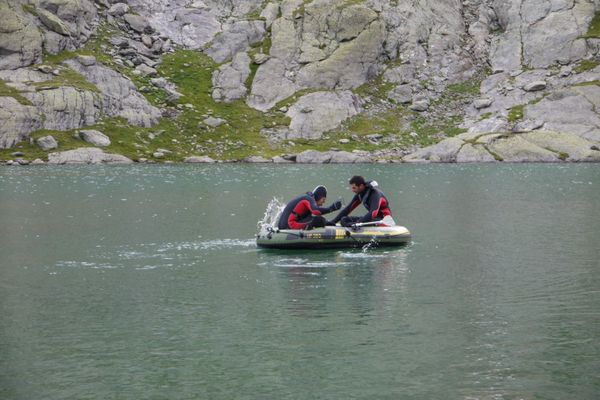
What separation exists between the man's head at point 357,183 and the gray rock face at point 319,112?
106805 mm

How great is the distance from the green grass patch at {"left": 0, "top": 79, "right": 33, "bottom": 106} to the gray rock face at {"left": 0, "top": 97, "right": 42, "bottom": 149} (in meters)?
1.12

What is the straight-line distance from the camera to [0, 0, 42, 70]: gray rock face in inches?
5423

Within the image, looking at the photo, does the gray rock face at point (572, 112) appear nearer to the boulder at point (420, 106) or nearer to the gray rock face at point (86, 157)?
the boulder at point (420, 106)

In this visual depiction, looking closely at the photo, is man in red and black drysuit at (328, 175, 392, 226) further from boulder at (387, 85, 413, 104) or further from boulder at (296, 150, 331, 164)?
boulder at (387, 85, 413, 104)

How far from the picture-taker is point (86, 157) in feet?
390

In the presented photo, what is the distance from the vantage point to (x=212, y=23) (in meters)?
171

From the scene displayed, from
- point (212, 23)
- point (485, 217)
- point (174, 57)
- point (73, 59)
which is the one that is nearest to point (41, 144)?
point (73, 59)

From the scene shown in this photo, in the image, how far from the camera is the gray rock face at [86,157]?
117438 millimetres

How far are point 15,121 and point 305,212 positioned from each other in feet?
335

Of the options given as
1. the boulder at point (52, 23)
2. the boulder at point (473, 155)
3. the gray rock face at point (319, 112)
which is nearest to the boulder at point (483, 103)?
the gray rock face at point (319, 112)

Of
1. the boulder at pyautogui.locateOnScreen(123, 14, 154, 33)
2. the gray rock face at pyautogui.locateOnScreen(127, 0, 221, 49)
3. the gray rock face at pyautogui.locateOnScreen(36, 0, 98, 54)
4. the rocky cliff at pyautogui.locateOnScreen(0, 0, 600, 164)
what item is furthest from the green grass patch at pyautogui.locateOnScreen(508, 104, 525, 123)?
the gray rock face at pyautogui.locateOnScreen(36, 0, 98, 54)

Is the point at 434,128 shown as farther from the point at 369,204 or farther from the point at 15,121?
the point at 369,204

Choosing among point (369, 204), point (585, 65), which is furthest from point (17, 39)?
point (369, 204)

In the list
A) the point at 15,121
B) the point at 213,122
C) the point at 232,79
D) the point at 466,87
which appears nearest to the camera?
the point at 15,121
